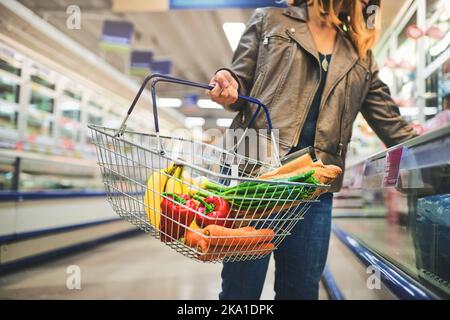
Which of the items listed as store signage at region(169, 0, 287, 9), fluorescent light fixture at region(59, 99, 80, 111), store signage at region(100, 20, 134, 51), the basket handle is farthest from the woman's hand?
fluorescent light fixture at region(59, 99, 80, 111)

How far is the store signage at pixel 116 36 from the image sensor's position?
16.1 feet

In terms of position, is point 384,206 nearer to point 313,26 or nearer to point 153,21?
point 313,26

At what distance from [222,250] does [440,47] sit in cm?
305

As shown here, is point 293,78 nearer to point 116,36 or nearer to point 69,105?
point 116,36

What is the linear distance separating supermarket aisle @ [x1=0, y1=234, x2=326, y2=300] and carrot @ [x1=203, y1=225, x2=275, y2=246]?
6.93 ft

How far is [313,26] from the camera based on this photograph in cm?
119

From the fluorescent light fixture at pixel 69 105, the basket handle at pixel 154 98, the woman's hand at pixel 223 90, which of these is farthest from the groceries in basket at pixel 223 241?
the fluorescent light fixture at pixel 69 105

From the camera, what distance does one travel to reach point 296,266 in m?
1.21

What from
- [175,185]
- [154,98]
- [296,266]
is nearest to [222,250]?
[175,185]

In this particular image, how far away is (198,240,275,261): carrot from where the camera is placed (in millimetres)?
752

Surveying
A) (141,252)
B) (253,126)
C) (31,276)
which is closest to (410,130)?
(253,126)

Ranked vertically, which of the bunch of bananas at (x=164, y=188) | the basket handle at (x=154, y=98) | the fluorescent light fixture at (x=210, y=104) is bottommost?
the bunch of bananas at (x=164, y=188)

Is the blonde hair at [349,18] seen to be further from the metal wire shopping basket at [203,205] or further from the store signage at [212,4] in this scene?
the store signage at [212,4]

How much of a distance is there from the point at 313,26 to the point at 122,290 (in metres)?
2.56
